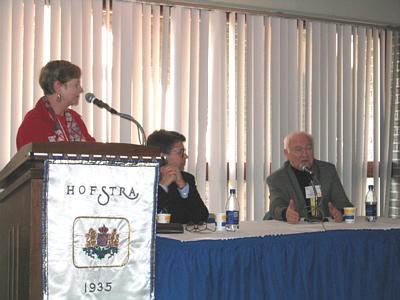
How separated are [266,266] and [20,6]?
2.89m

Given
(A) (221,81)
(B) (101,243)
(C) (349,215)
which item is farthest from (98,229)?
(A) (221,81)

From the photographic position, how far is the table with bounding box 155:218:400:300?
2.31 metres

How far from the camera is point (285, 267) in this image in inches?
103

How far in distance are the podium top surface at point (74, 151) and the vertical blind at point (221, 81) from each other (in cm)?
271

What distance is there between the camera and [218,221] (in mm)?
2848

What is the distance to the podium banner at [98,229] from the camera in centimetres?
183

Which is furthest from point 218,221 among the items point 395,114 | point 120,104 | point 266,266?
point 395,114

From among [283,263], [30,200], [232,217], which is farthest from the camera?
[232,217]

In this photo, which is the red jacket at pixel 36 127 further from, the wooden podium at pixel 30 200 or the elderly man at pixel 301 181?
the elderly man at pixel 301 181

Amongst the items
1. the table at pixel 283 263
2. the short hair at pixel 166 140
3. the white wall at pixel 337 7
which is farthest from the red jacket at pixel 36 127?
the white wall at pixel 337 7

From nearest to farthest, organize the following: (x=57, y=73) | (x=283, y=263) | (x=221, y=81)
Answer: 1. (x=283, y=263)
2. (x=57, y=73)
3. (x=221, y=81)

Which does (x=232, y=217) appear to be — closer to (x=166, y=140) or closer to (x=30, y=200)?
(x=166, y=140)

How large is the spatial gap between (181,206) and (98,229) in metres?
1.56

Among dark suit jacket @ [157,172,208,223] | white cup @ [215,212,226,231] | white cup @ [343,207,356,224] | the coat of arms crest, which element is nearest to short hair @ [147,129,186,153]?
dark suit jacket @ [157,172,208,223]
